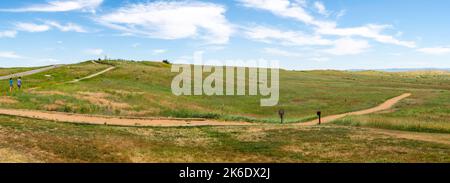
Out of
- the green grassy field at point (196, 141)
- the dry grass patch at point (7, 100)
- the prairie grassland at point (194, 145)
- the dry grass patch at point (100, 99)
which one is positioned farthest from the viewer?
the dry grass patch at point (100, 99)

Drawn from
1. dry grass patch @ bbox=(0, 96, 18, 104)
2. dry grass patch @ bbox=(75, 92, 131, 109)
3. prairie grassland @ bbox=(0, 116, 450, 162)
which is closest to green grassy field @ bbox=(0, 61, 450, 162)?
prairie grassland @ bbox=(0, 116, 450, 162)

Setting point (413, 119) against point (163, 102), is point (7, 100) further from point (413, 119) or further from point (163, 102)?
point (413, 119)

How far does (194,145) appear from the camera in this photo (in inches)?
960

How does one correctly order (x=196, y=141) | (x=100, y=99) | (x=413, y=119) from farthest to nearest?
(x=100, y=99) < (x=413, y=119) < (x=196, y=141)

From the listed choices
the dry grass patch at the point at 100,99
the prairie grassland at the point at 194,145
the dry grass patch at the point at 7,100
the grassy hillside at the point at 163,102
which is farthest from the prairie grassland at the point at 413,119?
the dry grass patch at the point at 7,100

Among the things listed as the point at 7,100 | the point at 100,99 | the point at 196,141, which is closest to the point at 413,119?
the point at 196,141

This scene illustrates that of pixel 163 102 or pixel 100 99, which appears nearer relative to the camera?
pixel 100 99

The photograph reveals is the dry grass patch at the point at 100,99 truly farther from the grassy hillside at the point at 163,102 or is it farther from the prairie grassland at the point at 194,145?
the prairie grassland at the point at 194,145

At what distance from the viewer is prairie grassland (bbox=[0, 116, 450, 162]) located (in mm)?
20031

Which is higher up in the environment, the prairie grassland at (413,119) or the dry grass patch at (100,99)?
the dry grass patch at (100,99)

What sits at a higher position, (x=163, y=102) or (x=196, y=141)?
(x=163, y=102)

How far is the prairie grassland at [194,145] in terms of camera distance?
20.0 meters
